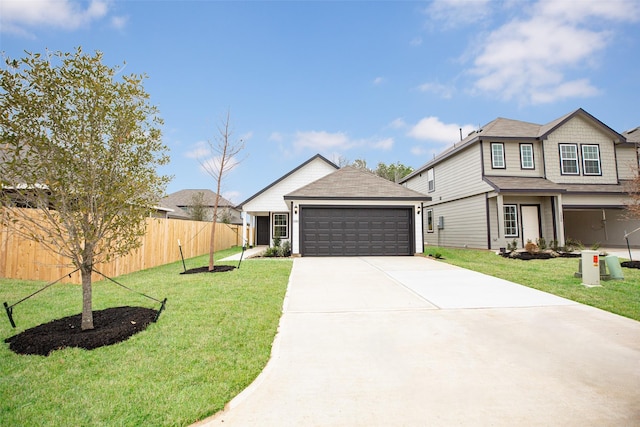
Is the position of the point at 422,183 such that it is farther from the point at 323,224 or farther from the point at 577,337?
the point at 577,337

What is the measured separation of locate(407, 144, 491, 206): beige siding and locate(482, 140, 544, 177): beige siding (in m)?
0.38

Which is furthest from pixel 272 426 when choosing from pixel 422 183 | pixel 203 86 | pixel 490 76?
pixel 422 183

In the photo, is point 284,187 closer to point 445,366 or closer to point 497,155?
point 497,155

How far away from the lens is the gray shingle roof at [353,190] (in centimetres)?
1368

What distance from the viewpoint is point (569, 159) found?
16.0 meters

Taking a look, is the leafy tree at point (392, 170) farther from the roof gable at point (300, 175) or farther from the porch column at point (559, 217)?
the porch column at point (559, 217)

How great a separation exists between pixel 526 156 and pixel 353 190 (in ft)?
31.0

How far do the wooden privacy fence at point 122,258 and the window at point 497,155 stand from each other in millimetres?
15505

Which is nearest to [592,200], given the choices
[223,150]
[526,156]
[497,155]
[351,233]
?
[526,156]

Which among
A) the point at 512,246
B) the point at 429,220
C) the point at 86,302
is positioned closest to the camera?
the point at 86,302

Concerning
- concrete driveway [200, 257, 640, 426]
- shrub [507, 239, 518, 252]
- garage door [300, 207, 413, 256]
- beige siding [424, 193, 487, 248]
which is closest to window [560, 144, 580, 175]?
beige siding [424, 193, 487, 248]

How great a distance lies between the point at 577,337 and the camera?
158 inches

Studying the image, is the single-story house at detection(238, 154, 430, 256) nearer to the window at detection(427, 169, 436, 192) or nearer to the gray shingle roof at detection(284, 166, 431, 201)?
the gray shingle roof at detection(284, 166, 431, 201)

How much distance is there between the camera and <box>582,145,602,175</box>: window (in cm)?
1605
